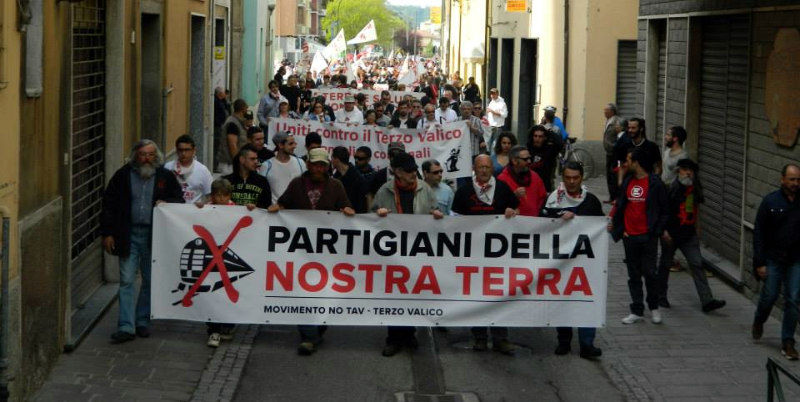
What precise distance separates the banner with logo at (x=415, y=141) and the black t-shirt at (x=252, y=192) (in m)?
7.29

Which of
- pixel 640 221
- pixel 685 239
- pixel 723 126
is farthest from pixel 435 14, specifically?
pixel 640 221

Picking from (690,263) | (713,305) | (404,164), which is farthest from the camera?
(690,263)

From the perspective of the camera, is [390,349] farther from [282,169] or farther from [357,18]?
[357,18]

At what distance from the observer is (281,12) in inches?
2781

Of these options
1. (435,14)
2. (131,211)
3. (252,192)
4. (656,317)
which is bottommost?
(656,317)

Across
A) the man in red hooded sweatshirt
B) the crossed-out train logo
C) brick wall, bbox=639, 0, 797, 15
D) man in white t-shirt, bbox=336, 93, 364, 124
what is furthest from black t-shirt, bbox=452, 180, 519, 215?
man in white t-shirt, bbox=336, 93, 364, 124

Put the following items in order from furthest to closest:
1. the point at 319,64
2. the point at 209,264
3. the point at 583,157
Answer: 1. the point at 319,64
2. the point at 583,157
3. the point at 209,264

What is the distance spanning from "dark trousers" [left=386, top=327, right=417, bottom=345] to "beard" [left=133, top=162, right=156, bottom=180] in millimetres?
2322

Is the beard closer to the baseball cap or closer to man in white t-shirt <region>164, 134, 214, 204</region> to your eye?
man in white t-shirt <region>164, 134, 214, 204</region>

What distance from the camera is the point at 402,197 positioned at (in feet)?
35.2

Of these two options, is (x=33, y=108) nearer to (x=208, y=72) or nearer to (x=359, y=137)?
(x=359, y=137)

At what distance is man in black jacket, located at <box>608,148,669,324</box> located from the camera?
11.9m

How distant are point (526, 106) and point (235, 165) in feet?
79.8

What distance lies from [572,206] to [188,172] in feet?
11.1
